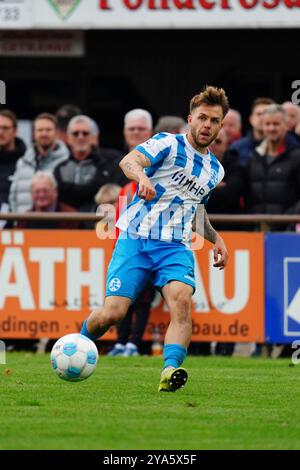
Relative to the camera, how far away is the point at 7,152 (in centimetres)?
1545

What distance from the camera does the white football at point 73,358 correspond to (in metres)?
9.56

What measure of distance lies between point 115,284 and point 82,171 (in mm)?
5215

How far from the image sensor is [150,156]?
31.4 ft

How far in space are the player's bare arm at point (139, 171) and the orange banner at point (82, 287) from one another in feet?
14.6

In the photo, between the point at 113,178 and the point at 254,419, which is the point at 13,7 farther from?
the point at 254,419

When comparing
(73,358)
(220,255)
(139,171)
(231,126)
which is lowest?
(73,358)

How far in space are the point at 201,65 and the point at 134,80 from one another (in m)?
1.04

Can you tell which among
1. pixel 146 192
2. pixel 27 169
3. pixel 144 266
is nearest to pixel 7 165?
pixel 27 169

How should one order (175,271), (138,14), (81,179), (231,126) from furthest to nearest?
(138,14)
(231,126)
(81,179)
(175,271)

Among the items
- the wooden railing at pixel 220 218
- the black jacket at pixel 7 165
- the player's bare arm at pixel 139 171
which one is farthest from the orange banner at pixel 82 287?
the player's bare arm at pixel 139 171

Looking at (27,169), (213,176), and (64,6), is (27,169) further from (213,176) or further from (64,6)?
(213,176)

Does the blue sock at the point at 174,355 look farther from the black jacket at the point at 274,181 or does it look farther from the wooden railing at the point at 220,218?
the black jacket at the point at 274,181

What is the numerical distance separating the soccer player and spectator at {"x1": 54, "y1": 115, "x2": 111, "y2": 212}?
4.78 metres
